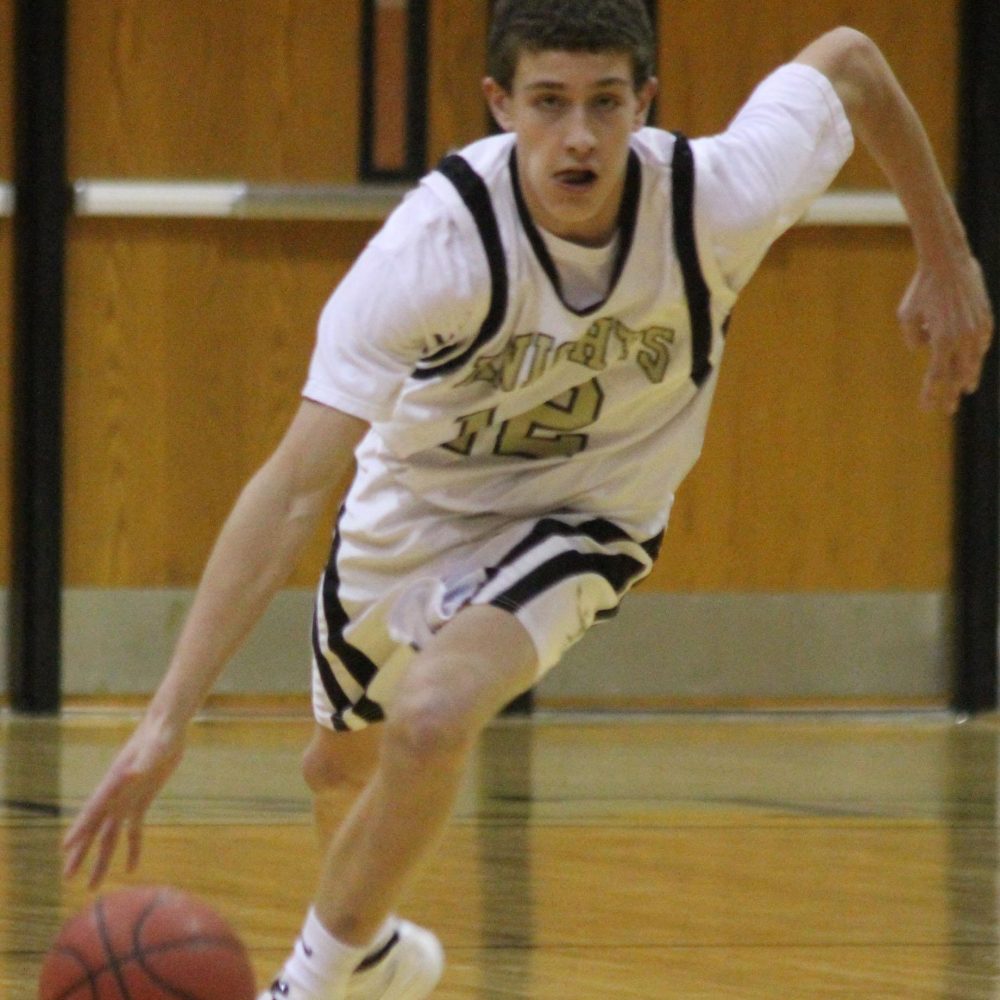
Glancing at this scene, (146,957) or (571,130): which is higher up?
(571,130)

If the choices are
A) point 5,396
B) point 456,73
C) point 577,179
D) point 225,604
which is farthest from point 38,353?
point 225,604

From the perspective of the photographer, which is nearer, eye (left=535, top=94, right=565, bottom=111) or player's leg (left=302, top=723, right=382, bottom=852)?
eye (left=535, top=94, right=565, bottom=111)

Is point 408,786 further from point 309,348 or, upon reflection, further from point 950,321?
point 309,348

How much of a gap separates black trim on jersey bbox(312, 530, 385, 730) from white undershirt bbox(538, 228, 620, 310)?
61 centimetres

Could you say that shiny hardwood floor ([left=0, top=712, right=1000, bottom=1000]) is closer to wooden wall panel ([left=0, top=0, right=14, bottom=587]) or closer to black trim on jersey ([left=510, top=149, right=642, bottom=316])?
wooden wall panel ([left=0, top=0, right=14, bottom=587])

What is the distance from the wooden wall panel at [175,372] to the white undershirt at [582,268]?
406cm

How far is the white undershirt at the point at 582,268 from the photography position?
113 inches

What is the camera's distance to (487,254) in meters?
2.83

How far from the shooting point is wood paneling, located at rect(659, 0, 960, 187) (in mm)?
7027

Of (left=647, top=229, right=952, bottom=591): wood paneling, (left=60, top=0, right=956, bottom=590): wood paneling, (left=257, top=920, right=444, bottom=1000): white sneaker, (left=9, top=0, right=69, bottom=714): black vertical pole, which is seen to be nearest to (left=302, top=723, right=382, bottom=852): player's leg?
(left=257, top=920, right=444, bottom=1000): white sneaker

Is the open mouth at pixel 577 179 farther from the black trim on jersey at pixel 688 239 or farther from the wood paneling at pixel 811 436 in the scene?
the wood paneling at pixel 811 436

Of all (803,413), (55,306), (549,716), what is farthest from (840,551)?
(55,306)

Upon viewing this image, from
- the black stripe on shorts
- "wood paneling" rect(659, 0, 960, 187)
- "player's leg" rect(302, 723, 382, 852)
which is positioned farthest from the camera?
"wood paneling" rect(659, 0, 960, 187)

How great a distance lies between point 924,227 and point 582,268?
0.65 meters
